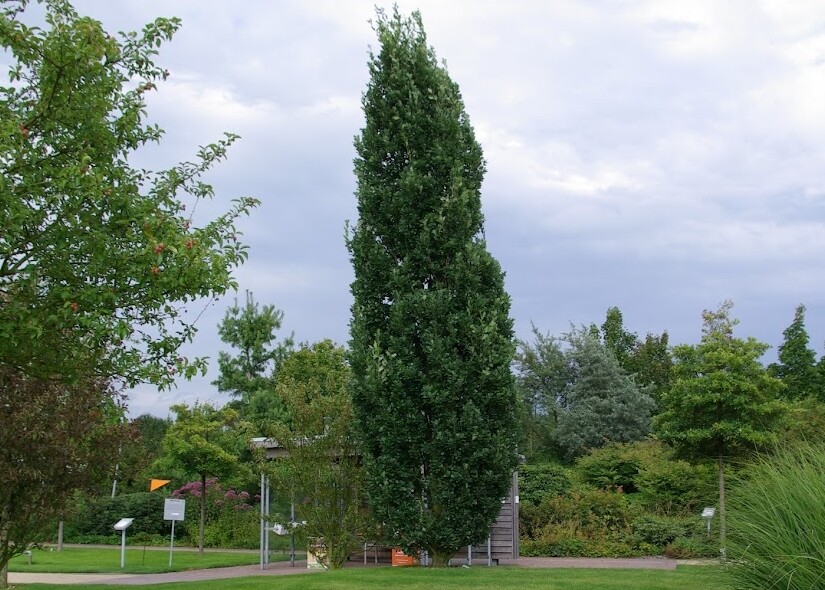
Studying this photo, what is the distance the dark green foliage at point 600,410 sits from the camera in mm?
34562

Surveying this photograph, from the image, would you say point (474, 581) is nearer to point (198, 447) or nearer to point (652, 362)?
point (198, 447)

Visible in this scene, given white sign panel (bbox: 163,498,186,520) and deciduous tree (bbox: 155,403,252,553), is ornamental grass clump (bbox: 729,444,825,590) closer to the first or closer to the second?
white sign panel (bbox: 163,498,186,520)

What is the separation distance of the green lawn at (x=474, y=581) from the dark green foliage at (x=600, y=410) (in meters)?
21.3

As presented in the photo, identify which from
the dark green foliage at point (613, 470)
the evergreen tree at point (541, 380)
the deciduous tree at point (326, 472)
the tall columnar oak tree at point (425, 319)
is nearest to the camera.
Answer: the tall columnar oak tree at point (425, 319)

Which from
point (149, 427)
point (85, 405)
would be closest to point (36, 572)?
point (85, 405)

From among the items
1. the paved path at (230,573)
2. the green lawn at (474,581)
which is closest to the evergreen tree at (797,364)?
the paved path at (230,573)

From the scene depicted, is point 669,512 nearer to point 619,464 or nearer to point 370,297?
point 619,464

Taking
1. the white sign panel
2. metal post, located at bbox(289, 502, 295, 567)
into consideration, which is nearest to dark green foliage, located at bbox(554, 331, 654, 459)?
metal post, located at bbox(289, 502, 295, 567)

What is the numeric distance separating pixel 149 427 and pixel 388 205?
29.6 metres

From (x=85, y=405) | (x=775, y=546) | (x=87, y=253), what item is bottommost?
(x=775, y=546)

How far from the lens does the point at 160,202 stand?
9.89 meters

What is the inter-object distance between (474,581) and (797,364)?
26.6 metres

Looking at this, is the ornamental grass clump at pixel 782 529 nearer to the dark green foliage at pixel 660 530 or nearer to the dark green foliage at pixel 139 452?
the dark green foliage at pixel 139 452

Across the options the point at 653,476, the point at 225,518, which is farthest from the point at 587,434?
the point at 225,518
